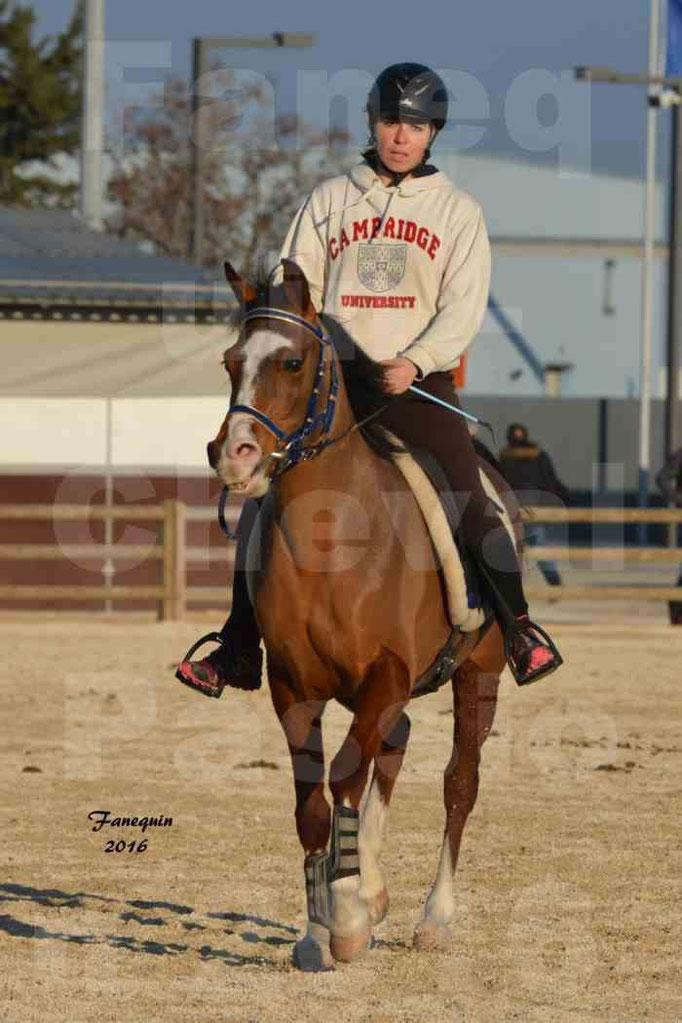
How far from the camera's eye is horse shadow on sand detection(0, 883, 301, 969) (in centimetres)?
669

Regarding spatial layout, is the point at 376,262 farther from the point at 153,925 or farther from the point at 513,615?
the point at 153,925

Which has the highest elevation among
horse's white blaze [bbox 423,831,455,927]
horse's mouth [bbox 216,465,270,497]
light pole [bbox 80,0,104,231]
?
light pole [bbox 80,0,104,231]

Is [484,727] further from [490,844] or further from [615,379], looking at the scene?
[615,379]

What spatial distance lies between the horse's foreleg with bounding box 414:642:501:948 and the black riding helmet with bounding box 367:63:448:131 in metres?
2.15

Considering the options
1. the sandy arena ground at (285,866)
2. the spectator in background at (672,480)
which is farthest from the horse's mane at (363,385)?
the spectator in background at (672,480)

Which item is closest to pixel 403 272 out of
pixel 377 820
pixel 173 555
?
pixel 377 820

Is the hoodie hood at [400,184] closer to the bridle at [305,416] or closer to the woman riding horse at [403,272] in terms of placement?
the woman riding horse at [403,272]

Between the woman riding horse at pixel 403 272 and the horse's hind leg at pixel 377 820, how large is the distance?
0.59m

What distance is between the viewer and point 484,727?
24.7ft

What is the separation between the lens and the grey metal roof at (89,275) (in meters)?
21.1

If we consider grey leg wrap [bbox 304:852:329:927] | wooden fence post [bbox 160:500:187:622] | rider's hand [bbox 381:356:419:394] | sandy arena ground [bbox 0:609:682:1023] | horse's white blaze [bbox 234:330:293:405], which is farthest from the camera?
wooden fence post [bbox 160:500:187:622]

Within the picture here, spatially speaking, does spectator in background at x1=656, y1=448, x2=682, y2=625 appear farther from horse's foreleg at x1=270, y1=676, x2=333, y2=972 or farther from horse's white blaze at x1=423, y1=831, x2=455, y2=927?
horse's foreleg at x1=270, y1=676, x2=333, y2=972

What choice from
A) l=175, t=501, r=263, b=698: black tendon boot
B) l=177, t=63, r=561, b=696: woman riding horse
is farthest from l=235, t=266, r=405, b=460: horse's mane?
l=175, t=501, r=263, b=698: black tendon boot

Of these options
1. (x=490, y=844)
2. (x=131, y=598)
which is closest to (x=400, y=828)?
(x=490, y=844)
